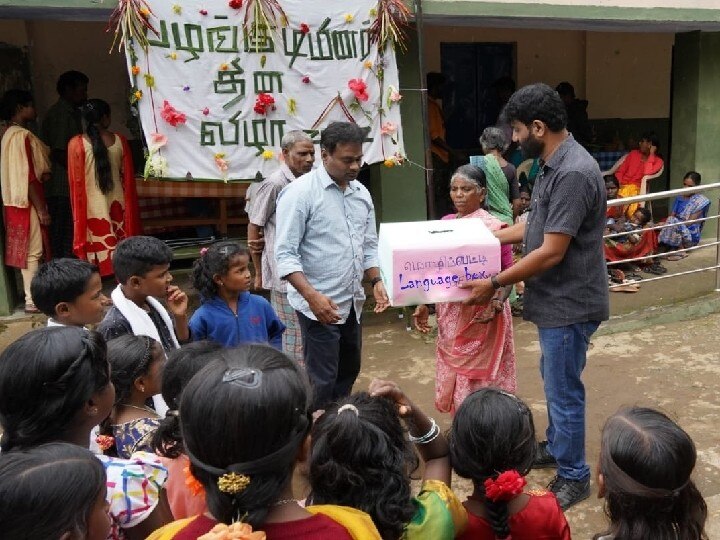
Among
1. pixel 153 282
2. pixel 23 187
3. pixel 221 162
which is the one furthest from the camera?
pixel 23 187

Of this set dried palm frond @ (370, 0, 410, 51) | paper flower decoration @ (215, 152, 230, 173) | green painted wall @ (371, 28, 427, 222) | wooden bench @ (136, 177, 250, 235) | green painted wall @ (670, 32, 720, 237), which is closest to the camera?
paper flower decoration @ (215, 152, 230, 173)

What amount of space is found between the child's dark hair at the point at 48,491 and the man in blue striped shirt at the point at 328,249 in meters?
1.75

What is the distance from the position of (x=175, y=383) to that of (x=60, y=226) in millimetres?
4319

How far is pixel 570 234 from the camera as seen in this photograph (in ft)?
8.71

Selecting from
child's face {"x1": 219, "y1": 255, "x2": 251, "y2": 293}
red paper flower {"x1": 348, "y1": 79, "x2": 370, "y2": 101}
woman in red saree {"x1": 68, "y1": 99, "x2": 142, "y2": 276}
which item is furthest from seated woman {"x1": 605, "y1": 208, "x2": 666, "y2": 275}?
child's face {"x1": 219, "y1": 255, "x2": 251, "y2": 293}

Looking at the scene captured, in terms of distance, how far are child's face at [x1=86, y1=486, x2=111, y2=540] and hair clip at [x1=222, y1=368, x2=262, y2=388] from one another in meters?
0.38

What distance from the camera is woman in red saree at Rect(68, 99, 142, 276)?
5195 millimetres

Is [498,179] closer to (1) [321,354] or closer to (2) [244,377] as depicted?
(1) [321,354]

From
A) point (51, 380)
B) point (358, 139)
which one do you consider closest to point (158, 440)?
point (51, 380)

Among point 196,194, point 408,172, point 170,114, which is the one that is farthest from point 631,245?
point 170,114

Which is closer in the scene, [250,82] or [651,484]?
[651,484]

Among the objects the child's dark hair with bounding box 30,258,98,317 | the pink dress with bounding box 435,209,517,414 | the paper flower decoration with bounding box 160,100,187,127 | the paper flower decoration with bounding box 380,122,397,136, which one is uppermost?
the paper flower decoration with bounding box 160,100,187,127

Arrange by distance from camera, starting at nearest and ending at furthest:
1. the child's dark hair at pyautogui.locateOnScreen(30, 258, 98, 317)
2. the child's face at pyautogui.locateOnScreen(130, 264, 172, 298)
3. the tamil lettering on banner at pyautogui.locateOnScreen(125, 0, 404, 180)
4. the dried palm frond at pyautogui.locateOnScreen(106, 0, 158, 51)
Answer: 1. the child's dark hair at pyautogui.locateOnScreen(30, 258, 98, 317)
2. the child's face at pyautogui.locateOnScreen(130, 264, 172, 298)
3. the dried palm frond at pyautogui.locateOnScreen(106, 0, 158, 51)
4. the tamil lettering on banner at pyautogui.locateOnScreen(125, 0, 404, 180)

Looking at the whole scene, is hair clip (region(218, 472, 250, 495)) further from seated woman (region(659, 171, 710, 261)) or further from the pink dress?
seated woman (region(659, 171, 710, 261))
